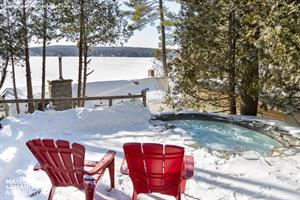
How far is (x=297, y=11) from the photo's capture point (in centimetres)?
498

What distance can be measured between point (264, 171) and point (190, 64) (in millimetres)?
4805

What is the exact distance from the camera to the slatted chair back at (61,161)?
321 centimetres

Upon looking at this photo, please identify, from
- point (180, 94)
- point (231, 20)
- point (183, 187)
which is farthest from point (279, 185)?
point (180, 94)

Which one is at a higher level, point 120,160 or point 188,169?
point 188,169

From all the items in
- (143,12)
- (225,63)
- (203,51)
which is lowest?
(225,63)

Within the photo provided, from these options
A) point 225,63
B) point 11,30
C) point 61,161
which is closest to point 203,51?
→ point 225,63

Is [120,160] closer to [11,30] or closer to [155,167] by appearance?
[155,167]

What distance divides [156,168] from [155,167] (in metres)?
0.01

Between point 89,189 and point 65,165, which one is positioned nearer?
point 89,189

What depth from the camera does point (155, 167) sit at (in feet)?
10.4

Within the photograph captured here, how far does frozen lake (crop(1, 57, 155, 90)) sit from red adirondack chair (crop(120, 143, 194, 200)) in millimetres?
12999

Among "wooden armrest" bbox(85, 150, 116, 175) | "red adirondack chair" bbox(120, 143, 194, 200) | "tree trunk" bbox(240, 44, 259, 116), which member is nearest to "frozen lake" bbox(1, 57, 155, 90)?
"tree trunk" bbox(240, 44, 259, 116)

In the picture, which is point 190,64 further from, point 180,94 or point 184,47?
point 180,94

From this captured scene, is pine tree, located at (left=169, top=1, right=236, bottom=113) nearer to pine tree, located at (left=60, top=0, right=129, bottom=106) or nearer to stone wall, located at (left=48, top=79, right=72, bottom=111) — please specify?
pine tree, located at (left=60, top=0, right=129, bottom=106)
